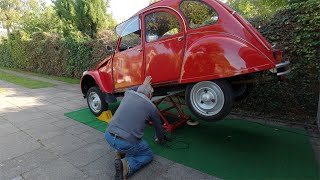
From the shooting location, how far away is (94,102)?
19.4 ft

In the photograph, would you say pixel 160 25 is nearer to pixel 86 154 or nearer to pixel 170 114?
pixel 170 114

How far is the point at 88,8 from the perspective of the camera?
1227 centimetres

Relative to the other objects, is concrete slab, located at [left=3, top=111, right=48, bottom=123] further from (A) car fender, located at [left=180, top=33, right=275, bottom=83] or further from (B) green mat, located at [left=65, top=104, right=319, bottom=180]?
(A) car fender, located at [left=180, top=33, right=275, bottom=83]

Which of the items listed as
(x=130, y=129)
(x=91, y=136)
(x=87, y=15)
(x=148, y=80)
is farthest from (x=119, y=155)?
(x=87, y=15)

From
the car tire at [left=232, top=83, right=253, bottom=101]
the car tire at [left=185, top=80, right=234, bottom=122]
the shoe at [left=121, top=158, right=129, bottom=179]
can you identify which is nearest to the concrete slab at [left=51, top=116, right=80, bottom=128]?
the shoe at [left=121, top=158, right=129, bottom=179]

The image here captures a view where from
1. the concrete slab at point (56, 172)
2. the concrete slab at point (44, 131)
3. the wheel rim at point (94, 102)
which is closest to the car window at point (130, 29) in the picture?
the wheel rim at point (94, 102)

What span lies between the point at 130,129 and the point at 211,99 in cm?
131

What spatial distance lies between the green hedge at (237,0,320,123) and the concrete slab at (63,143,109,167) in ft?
13.4

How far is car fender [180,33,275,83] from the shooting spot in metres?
3.02

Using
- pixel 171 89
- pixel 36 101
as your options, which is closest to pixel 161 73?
pixel 171 89

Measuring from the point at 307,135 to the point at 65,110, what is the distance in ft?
20.2

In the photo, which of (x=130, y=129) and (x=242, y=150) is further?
(x=242, y=150)

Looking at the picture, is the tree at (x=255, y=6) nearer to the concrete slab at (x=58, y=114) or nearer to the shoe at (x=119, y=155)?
the concrete slab at (x=58, y=114)

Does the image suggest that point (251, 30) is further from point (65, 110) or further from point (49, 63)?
point (49, 63)
